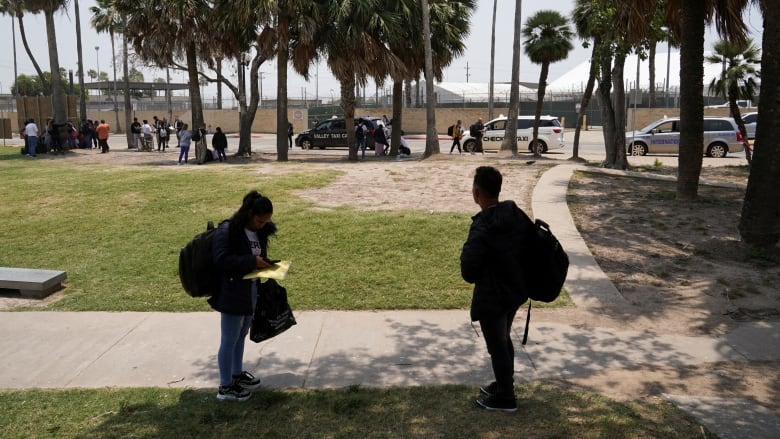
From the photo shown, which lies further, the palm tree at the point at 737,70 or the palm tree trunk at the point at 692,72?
the palm tree at the point at 737,70

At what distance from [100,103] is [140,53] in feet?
199

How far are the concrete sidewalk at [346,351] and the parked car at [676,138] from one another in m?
19.4

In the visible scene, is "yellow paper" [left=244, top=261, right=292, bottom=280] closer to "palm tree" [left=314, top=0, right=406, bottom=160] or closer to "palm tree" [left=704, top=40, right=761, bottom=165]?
"palm tree" [left=704, top=40, right=761, bottom=165]

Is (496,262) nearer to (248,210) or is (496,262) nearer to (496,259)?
(496,259)

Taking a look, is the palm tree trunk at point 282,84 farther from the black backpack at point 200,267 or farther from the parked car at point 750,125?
the parked car at point 750,125

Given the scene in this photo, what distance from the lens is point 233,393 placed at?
4.84 meters

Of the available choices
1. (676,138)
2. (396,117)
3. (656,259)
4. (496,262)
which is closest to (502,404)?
(496,262)

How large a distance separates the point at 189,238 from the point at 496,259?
265 inches

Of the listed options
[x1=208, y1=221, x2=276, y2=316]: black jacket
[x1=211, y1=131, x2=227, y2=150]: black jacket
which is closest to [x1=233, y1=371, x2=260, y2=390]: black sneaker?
[x1=208, y1=221, x2=276, y2=316]: black jacket

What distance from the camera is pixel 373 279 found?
7988mm

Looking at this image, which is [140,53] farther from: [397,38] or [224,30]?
[397,38]

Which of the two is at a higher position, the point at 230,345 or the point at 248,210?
the point at 248,210

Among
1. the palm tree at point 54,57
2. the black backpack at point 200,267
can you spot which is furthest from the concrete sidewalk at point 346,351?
the palm tree at point 54,57

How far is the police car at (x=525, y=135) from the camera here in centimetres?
2653
